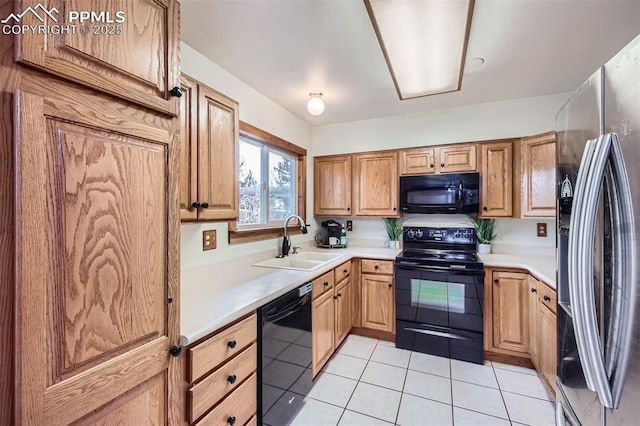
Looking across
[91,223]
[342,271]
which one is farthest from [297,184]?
[91,223]

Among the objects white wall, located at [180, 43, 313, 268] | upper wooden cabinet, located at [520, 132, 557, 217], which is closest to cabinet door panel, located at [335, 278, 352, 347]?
white wall, located at [180, 43, 313, 268]

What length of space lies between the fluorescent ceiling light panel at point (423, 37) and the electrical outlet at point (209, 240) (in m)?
1.63

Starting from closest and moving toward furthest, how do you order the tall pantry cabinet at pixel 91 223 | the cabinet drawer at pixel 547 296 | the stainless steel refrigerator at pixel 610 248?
the tall pantry cabinet at pixel 91 223, the stainless steel refrigerator at pixel 610 248, the cabinet drawer at pixel 547 296

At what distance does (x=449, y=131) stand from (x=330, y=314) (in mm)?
2177

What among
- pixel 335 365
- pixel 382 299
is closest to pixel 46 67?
pixel 335 365

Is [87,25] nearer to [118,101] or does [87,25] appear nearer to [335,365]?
[118,101]

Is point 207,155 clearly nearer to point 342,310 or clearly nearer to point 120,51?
point 120,51

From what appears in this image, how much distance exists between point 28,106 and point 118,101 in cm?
23

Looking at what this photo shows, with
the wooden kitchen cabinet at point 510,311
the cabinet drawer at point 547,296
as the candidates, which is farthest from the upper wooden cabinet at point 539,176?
the cabinet drawer at point 547,296

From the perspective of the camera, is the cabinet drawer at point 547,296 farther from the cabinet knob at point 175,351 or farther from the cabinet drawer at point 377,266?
the cabinet knob at point 175,351

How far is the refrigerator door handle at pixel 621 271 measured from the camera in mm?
685

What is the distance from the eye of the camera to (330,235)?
10.8 feet

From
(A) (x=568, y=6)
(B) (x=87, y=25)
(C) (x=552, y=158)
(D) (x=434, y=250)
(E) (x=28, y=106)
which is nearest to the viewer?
(E) (x=28, y=106)

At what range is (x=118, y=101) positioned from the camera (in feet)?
2.60
